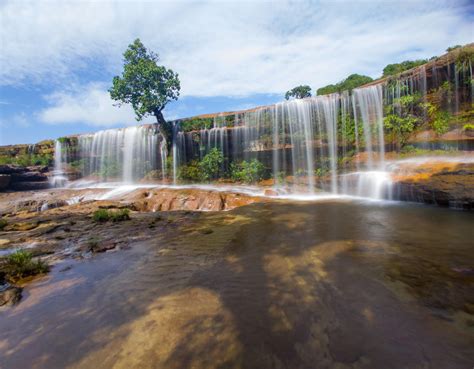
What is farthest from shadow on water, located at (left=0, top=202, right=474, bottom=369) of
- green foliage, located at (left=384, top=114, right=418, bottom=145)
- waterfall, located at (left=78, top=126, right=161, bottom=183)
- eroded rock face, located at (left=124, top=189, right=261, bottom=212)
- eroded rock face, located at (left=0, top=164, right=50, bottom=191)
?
eroded rock face, located at (left=0, top=164, right=50, bottom=191)

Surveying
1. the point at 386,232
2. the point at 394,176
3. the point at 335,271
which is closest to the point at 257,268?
the point at 335,271

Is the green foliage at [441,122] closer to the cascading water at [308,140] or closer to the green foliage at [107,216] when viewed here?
the cascading water at [308,140]

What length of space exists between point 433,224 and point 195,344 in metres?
8.05

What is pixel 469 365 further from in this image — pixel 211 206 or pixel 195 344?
pixel 211 206

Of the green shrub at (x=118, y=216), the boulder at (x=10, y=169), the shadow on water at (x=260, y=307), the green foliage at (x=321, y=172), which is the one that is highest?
the boulder at (x=10, y=169)

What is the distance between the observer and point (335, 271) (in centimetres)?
473

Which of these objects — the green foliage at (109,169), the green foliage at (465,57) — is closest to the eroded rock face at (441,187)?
the green foliage at (465,57)

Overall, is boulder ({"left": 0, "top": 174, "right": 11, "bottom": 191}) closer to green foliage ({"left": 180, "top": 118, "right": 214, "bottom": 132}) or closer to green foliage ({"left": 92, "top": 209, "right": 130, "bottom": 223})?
green foliage ({"left": 180, "top": 118, "right": 214, "bottom": 132})

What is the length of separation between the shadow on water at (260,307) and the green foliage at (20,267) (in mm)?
398

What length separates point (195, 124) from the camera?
25.0 m

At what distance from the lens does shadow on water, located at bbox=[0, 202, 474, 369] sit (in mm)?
2779

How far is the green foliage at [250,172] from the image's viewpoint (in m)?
21.8

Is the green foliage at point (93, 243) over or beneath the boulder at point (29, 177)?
beneath

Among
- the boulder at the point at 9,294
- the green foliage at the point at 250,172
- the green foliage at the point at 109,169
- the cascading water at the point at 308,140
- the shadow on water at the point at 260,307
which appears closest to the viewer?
the shadow on water at the point at 260,307
